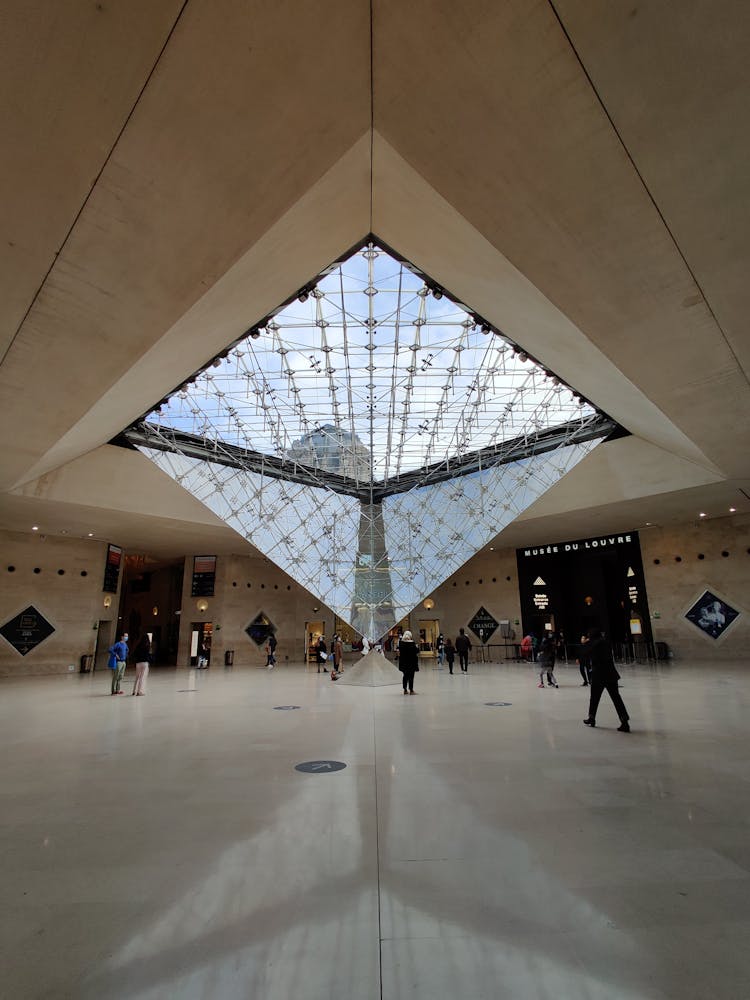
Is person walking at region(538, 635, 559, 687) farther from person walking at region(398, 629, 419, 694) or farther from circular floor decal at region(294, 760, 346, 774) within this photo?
circular floor decal at region(294, 760, 346, 774)

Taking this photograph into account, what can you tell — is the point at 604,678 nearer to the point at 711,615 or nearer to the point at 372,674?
the point at 372,674

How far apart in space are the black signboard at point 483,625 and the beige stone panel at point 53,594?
18302mm

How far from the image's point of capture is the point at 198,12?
13.0ft

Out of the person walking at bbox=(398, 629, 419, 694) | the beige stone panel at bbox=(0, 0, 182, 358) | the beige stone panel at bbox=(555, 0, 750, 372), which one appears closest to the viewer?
the beige stone panel at bbox=(0, 0, 182, 358)

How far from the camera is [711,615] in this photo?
21781mm

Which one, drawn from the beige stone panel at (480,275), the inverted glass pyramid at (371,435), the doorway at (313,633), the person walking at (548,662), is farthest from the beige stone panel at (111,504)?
the person walking at (548,662)

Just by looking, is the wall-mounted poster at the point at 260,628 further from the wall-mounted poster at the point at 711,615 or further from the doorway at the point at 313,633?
the wall-mounted poster at the point at 711,615

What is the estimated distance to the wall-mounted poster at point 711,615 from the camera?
21359mm

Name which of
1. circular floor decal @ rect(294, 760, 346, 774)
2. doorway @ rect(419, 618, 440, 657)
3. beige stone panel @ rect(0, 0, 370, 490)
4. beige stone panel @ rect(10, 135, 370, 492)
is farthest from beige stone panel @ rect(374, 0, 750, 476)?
doorway @ rect(419, 618, 440, 657)

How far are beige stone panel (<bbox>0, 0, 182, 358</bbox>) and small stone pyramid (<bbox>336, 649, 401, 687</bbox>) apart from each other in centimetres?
1247

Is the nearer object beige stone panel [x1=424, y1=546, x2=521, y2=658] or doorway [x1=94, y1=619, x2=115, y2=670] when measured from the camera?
doorway [x1=94, y1=619, x2=115, y2=670]

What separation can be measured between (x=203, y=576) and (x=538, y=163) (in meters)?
25.1

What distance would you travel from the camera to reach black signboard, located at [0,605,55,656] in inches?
788

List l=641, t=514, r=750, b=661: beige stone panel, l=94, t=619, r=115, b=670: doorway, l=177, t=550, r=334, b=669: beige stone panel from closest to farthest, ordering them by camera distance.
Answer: l=641, t=514, r=750, b=661: beige stone panel
l=94, t=619, r=115, b=670: doorway
l=177, t=550, r=334, b=669: beige stone panel
